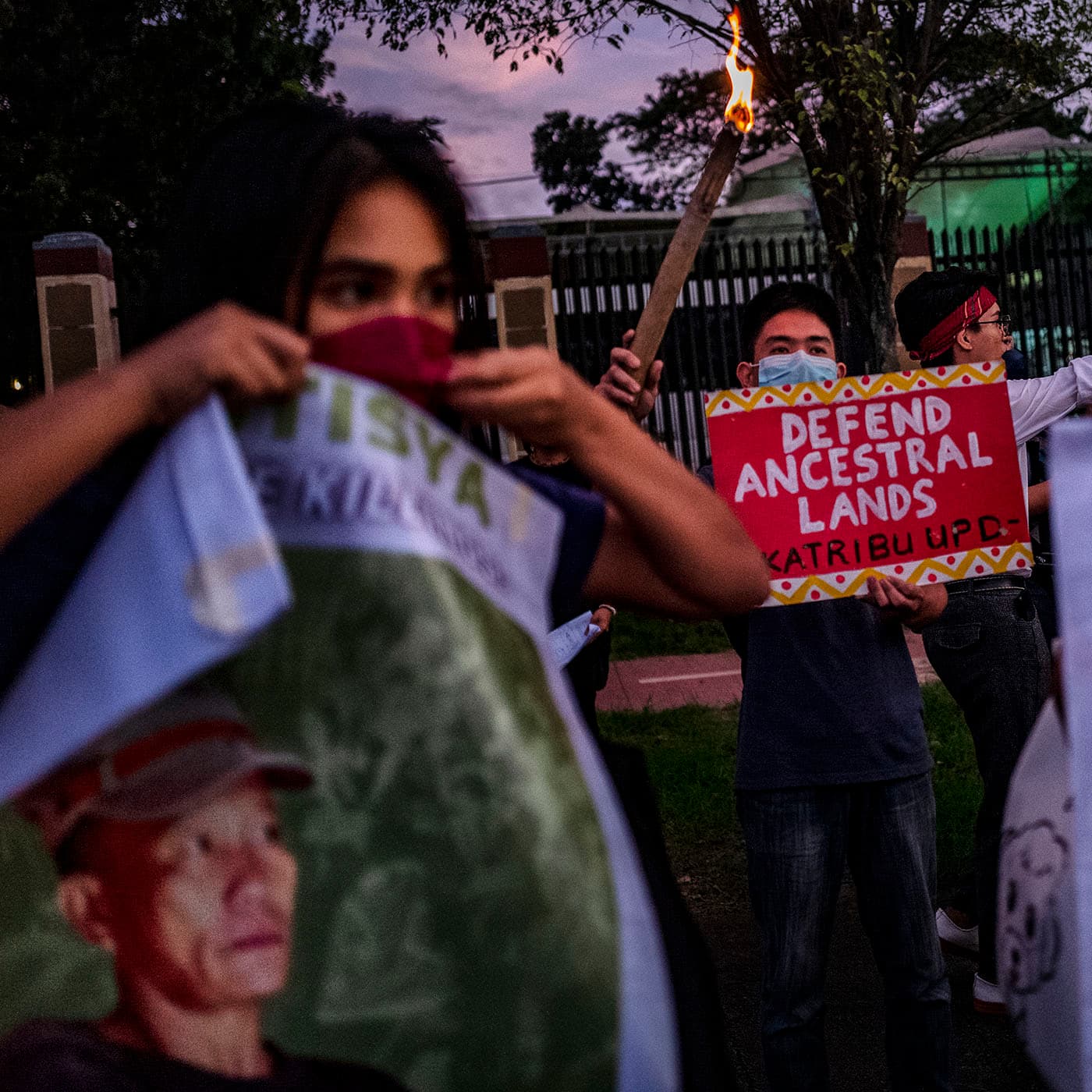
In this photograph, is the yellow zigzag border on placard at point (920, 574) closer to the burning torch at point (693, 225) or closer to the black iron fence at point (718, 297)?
the burning torch at point (693, 225)

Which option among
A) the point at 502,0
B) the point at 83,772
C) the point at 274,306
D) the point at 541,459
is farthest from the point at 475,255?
the point at 502,0

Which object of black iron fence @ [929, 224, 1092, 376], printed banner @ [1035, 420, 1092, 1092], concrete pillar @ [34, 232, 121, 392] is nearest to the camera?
printed banner @ [1035, 420, 1092, 1092]

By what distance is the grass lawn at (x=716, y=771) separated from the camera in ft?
17.5

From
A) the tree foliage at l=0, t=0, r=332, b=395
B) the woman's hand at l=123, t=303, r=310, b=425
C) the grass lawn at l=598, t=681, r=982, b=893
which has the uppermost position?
the tree foliage at l=0, t=0, r=332, b=395

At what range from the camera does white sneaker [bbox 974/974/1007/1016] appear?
149 inches

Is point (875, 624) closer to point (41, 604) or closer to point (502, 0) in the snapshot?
point (41, 604)

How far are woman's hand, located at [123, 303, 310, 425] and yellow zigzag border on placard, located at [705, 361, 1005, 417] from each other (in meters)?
1.88

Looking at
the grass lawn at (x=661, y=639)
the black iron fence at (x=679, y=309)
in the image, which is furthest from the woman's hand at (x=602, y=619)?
the black iron fence at (x=679, y=309)

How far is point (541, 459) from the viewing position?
3.83 metres

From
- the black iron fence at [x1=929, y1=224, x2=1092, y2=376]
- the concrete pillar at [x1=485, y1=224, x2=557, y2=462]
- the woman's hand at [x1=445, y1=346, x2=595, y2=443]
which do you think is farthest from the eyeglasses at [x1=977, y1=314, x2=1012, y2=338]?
the black iron fence at [x1=929, y1=224, x2=1092, y2=376]

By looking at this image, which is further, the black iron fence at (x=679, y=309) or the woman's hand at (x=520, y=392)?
the black iron fence at (x=679, y=309)

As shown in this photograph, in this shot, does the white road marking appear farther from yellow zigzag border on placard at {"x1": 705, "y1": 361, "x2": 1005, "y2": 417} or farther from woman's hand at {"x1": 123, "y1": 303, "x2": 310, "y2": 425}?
woman's hand at {"x1": 123, "y1": 303, "x2": 310, "y2": 425}

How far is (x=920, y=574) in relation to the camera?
2.83m

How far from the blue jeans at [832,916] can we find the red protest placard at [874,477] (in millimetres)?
470
